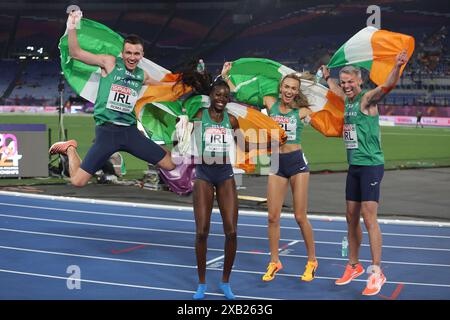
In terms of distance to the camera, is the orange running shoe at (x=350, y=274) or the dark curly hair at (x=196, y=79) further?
the dark curly hair at (x=196, y=79)

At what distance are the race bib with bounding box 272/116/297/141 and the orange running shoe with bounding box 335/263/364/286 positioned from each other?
144 cm

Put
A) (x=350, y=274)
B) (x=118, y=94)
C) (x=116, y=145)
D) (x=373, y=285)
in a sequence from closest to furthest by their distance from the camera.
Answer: (x=373, y=285) → (x=350, y=274) → (x=118, y=94) → (x=116, y=145)

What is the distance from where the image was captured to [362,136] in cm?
645

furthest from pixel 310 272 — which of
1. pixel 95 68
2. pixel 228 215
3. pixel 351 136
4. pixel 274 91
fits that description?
pixel 95 68

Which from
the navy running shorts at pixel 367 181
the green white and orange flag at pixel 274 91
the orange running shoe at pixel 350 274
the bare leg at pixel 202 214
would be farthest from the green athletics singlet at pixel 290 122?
the orange running shoe at pixel 350 274

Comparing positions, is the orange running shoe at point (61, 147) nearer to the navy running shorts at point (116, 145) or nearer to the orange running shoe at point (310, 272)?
the navy running shorts at point (116, 145)

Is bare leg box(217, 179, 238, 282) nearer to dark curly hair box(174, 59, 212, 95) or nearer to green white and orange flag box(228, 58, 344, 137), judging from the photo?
dark curly hair box(174, 59, 212, 95)

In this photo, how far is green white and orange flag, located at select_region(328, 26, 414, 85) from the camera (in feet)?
23.1

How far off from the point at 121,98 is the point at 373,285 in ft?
10.8

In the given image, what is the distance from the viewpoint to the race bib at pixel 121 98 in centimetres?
733

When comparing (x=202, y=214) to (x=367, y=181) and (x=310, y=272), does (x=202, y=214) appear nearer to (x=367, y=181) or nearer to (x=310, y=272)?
(x=310, y=272)

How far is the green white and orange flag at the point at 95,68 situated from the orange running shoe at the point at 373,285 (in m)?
3.21

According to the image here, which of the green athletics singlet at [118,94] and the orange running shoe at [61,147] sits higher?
the green athletics singlet at [118,94]
